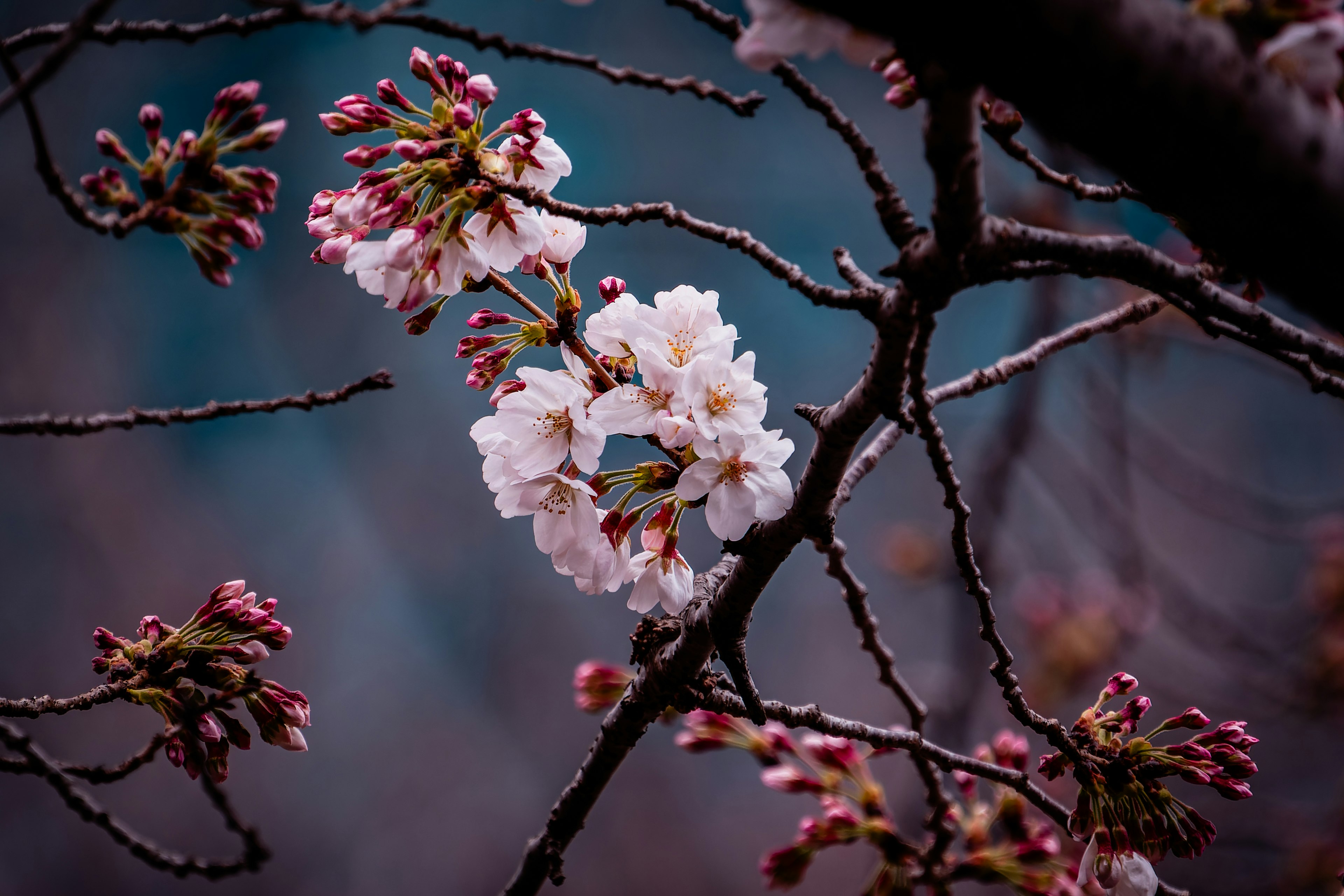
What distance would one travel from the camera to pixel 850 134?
0.58 meters

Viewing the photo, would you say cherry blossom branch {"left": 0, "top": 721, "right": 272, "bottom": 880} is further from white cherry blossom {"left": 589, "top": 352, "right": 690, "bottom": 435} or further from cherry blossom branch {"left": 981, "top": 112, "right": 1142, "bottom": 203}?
cherry blossom branch {"left": 981, "top": 112, "right": 1142, "bottom": 203}

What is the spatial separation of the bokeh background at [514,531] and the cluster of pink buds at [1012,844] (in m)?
1.36

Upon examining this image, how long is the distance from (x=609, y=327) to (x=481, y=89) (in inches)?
9.4

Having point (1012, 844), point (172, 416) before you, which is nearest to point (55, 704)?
point (172, 416)

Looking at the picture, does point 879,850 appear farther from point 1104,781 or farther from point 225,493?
point 225,493

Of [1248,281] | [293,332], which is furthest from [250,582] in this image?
[1248,281]

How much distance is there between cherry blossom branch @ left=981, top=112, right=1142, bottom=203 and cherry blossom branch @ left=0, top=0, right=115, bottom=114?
2.18ft

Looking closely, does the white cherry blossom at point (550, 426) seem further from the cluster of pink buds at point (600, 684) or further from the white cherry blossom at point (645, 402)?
the cluster of pink buds at point (600, 684)

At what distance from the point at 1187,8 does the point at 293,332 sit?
3.52 meters

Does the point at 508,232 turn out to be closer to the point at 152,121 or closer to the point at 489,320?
the point at 489,320

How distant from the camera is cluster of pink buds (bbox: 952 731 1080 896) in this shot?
3.55 ft

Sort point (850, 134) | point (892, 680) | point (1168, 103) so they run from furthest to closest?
point (892, 680) → point (850, 134) → point (1168, 103)

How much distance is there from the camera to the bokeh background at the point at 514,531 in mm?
2738

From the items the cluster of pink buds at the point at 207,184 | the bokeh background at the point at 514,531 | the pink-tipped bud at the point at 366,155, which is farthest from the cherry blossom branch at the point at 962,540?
the bokeh background at the point at 514,531
